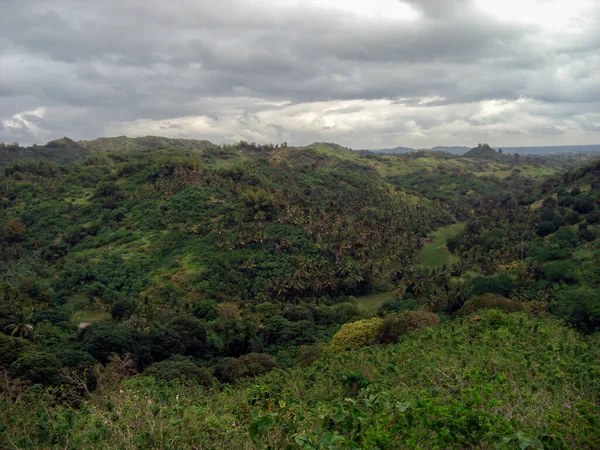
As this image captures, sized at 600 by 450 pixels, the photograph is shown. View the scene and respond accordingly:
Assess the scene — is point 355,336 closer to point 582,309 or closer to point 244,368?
point 244,368

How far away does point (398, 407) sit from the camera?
7.14 meters

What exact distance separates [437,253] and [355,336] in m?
51.2

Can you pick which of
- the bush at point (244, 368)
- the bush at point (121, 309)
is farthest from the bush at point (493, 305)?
the bush at point (121, 309)

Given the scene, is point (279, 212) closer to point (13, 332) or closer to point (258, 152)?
point (13, 332)

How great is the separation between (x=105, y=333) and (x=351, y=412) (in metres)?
34.8

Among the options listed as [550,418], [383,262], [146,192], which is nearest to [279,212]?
[383,262]

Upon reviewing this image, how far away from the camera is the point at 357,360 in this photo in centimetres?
2614

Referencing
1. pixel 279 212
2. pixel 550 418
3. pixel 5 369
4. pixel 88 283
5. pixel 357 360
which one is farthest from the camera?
pixel 279 212

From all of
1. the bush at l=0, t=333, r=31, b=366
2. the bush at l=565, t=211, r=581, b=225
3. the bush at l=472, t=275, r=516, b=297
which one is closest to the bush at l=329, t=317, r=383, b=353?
the bush at l=472, t=275, r=516, b=297

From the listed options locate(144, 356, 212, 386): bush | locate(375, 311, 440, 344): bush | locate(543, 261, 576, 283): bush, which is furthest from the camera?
locate(543, 261, 576, 283): bush

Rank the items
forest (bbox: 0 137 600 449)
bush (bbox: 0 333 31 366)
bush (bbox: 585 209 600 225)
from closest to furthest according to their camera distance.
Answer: forest (bbox: 0 137 600 449) → bush (bbox: 0 333 31 366) → bush (bbox: 585 209 600 225)

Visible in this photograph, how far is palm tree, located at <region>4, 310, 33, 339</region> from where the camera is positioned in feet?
123

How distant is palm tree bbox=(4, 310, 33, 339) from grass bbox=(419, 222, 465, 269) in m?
60.7

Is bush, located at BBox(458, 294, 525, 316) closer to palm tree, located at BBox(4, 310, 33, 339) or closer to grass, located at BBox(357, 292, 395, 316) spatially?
grass, located at BBox(357, 292, 395, 316)
